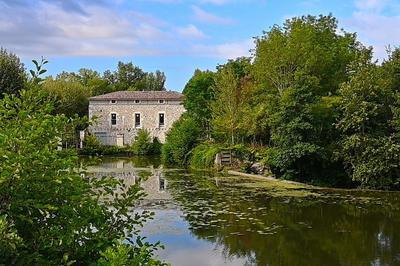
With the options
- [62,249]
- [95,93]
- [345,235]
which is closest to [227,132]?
[345,235]

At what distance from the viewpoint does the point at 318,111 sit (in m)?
21.6

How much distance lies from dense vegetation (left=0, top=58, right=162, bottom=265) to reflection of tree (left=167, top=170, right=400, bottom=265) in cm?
679

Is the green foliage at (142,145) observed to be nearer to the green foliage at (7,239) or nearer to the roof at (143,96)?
the roof at (143,96)

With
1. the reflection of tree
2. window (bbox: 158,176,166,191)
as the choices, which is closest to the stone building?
window (bbox: 158,176,166,191)

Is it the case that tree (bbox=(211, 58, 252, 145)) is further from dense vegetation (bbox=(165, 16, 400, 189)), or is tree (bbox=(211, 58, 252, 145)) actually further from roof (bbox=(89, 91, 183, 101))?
roof (bbox=(89, 91, 183, 101))

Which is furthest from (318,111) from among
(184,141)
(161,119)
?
(161,119)

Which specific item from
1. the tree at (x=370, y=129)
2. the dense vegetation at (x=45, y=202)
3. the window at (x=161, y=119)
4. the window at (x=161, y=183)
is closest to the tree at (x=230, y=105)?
the window at (x=161, y=183)

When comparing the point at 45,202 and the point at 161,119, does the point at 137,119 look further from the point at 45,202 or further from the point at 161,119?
the point at 45,202

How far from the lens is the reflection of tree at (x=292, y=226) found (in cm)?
1013

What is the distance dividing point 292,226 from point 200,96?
24.4 meters

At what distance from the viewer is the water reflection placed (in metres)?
10.0

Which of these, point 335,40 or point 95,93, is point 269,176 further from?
point 95,93

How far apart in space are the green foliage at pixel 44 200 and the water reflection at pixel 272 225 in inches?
131

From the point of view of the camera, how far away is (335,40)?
28953mm
